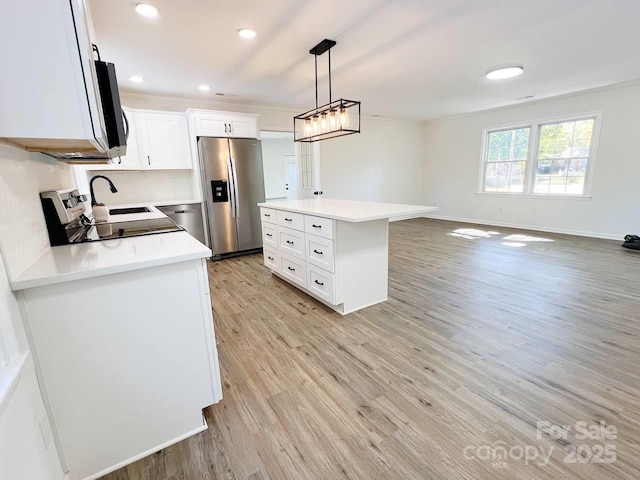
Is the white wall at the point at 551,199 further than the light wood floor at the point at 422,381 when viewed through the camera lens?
Yes

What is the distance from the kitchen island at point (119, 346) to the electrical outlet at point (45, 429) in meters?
0.07

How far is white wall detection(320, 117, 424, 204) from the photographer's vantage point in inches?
248

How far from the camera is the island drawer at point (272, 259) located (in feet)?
11.6

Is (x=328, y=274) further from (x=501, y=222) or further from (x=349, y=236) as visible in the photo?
(x=501, y=222)

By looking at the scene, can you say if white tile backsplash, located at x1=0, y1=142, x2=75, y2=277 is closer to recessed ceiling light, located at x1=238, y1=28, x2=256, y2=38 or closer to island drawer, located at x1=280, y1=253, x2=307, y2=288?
recessed ceiling light, located at x1=238, y1=28, x2=256, y2=38

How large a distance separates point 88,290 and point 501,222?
7293 mm

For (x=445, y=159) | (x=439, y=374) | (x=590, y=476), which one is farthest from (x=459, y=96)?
(x=590, y=476)

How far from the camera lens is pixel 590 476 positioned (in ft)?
4.05

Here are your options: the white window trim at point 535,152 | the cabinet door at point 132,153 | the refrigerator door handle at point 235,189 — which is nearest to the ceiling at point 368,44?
the cabinet door at point 132,153

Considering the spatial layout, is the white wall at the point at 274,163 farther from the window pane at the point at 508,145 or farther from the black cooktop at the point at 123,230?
the black cooktop at the point at 123,230

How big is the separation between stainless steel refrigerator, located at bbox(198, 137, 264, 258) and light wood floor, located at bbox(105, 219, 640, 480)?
1312mm

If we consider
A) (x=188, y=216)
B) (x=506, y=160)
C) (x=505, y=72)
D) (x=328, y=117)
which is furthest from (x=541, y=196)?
(x=188, y=216)

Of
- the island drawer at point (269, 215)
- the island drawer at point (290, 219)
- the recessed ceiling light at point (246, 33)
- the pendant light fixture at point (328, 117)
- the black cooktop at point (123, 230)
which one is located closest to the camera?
the black cooktop at point (123, 230)

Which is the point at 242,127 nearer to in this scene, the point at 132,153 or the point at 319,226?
the point at 132,153
